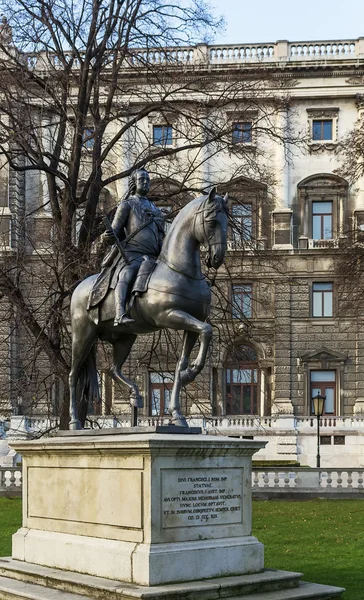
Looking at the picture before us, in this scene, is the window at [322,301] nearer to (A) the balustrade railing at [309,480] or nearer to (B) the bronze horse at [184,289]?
(A) the balustrade railing at [309,480]

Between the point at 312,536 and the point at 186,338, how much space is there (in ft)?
26.9

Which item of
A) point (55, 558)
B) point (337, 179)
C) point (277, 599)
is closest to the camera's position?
point (277, 599)

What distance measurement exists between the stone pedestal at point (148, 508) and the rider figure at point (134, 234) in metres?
2.13

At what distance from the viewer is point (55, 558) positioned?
11906mm

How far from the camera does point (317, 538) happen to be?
60.6 feet

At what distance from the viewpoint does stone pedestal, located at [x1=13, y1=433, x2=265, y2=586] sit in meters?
10.6

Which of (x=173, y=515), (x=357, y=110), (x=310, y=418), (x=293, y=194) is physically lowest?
(x=310, y=418)

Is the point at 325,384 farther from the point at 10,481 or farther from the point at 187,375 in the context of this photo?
the point at 187,375

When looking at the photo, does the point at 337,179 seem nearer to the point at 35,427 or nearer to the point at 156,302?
the point at 35,427

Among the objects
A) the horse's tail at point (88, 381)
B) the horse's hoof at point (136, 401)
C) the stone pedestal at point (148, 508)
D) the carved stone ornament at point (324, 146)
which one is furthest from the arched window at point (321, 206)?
the stone pedestal at point (148, 508)

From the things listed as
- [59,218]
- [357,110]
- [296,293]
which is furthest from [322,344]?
[59,218]

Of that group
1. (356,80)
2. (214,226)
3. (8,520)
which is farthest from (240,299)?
(356,80)

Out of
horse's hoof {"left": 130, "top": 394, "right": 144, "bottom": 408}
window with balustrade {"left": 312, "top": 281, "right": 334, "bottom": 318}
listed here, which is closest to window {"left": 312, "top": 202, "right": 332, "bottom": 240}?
window with balustrade {"left": 312, "top": 281, "right": 334, "bottom": 318}

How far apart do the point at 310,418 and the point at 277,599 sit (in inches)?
1325
